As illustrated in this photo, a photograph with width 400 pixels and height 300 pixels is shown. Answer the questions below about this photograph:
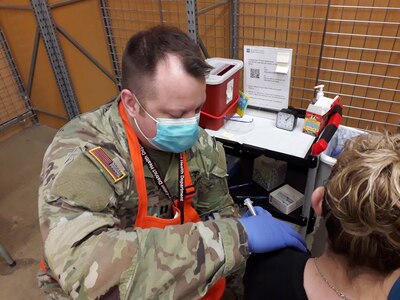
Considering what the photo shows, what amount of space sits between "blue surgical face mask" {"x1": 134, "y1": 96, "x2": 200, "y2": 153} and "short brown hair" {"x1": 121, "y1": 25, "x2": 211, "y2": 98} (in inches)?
3.1

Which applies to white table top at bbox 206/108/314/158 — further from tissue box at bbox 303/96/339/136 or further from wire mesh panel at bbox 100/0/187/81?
wire mesh panel at bbox 100/0/187/81

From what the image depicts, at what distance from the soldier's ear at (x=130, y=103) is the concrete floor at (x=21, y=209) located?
123cm

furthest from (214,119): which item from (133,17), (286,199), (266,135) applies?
(133,17)

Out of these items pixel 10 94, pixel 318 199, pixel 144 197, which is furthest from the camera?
pixel 10 94

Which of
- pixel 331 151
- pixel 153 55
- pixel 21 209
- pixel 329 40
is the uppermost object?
pixel 153 55

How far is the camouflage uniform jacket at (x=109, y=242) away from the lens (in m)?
0.70

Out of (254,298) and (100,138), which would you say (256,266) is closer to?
(254,298)

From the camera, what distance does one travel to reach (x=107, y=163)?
91 cm

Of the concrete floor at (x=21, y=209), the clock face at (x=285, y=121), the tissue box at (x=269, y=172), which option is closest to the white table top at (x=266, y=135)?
the clock face at (x=285, y=121)

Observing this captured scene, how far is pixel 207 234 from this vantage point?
2.59ft

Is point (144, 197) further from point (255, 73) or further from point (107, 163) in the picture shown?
point (255, 73)

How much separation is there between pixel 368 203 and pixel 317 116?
0.96 meters

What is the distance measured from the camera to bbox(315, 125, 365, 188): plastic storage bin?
1.33m

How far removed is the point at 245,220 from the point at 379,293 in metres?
0.37
